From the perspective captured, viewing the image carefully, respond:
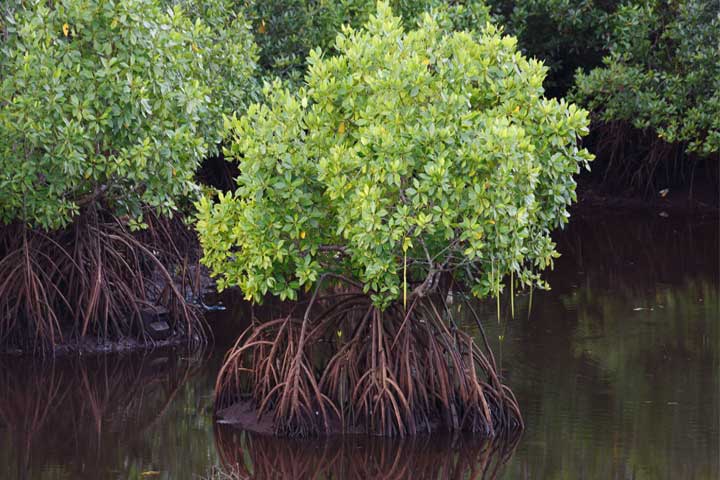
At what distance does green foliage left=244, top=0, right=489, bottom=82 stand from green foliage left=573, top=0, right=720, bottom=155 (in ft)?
10.8

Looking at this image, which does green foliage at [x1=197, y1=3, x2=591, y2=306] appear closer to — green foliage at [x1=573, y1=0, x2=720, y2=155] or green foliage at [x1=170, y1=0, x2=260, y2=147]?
green foliage at [x1=170, y1=0, x2=260, y2=147]

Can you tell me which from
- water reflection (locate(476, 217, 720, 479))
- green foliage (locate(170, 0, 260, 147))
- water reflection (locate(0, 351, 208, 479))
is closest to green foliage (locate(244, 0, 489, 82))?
green foliage (locate(170, 0, 260, 147))

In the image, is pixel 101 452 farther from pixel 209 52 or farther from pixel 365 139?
pixel 209 52

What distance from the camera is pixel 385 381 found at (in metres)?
9.42

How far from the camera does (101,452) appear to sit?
9.65 metres

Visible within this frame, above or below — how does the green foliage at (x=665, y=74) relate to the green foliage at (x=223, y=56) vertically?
above

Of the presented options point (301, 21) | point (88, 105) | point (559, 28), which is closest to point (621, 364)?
point (88, 105)

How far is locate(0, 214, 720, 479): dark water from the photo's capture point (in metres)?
9.25

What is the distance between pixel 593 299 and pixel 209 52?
5.03 meters

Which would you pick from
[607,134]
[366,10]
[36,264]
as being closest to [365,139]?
[36,264]

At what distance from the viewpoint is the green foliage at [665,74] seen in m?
18.7

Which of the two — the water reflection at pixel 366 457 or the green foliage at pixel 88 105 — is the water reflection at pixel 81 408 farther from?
the green foliage at pixel 88 105

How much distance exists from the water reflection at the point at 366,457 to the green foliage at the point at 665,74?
33.7 feet

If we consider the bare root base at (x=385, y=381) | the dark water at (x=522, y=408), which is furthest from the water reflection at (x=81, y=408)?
the bare root base at (x=385, y=381)
